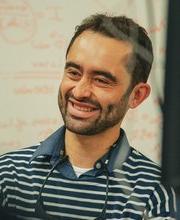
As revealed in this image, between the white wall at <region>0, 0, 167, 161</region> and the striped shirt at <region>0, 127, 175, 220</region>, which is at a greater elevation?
the white wall at <region>0, 0, 167, 161</region>

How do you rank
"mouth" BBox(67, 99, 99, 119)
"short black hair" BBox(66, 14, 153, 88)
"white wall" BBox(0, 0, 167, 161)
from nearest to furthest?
1. "short black hair" BBox(66, 14, 153, 88)
2. "mouth" BBox(67, 99, 99, 119)
3. "white wall" BBox(0, 0, 167, 161)

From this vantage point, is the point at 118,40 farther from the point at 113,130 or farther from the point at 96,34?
the point at 113,130

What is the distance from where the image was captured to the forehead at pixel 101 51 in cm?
79

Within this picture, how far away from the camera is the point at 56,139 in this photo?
0.92m

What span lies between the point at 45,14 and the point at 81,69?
257 millimetres

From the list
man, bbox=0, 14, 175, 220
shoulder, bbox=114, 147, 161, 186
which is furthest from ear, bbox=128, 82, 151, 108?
shoulder, bbox=114, 147, 161, 186

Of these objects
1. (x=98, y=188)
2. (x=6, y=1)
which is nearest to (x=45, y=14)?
(x=6, y=1)

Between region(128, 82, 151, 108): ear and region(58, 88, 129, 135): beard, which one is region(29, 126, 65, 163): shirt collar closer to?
region(58, 88, 129, 135): beard

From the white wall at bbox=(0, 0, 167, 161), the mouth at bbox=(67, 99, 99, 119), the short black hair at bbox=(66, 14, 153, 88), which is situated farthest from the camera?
the white wall at bbox=(0, 0, 167, 161)

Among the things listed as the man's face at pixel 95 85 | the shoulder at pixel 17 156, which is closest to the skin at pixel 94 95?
the man's face at pixel 95 85

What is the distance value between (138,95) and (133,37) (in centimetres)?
14

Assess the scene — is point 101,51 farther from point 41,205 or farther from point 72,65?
point 41,205

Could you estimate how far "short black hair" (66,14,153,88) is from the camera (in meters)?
0.73

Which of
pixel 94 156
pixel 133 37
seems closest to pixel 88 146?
pixel 94 156
